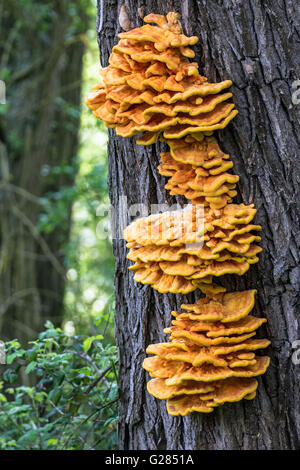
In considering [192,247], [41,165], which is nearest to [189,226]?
[192,247]

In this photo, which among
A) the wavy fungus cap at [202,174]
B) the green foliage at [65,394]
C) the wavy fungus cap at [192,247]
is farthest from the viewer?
the green foliage at [65,394]

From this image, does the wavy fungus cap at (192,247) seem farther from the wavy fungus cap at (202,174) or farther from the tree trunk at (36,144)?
the tree trunk at (36,144)

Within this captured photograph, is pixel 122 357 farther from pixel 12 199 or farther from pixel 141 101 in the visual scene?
pixel 12 199

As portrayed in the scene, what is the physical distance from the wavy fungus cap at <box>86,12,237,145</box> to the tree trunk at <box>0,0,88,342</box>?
517cm

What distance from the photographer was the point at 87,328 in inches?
240

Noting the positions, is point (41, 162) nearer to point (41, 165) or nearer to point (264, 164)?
point (41, 165)

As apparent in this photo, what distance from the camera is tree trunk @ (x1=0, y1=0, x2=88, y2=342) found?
25.1ft

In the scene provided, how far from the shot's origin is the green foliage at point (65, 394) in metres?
3.53

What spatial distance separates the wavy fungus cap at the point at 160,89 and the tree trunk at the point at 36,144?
517 centimetres

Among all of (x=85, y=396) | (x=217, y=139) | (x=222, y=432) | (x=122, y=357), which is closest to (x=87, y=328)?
(x=85, y=396)

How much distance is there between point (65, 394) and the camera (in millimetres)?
3670

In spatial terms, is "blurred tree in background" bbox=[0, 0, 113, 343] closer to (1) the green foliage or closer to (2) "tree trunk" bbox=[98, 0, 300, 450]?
(1) the green foliage

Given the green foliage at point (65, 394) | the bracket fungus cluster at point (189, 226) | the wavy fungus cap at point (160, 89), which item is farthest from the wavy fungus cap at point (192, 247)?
the green foliage at point (65, 394)

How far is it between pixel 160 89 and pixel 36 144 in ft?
19.7
